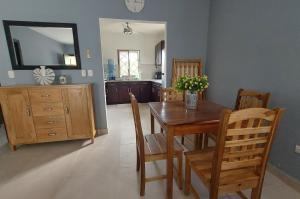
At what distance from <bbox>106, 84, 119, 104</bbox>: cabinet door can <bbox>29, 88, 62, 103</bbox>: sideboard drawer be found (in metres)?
2.85

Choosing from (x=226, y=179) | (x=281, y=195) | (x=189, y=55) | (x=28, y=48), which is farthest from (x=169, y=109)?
(x=28, y=48)

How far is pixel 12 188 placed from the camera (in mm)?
1709

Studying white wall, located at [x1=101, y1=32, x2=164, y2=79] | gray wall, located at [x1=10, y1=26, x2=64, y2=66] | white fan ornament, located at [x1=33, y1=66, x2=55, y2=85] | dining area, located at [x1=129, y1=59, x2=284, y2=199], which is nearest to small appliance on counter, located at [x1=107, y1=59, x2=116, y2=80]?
white wall, located at [x1=101, y1=32, x2=164, y2=79]

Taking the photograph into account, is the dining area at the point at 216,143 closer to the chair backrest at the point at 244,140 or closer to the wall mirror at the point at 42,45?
the chair backrest at the point at 244,140

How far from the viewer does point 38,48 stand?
2623mm

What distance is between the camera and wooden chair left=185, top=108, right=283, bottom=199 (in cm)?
99

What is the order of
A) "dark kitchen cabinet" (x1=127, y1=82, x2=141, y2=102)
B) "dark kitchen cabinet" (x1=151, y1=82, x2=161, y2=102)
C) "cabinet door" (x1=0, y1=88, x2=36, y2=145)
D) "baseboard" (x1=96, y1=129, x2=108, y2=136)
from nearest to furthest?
1. "cabinet door" (x1=0, y1=88, x2=36, y2=145)
2. "baseboard" (x1=96, y1=129, x2=108, y2=136)
3. "dark kitchen cabinet" (x1=151, y1=82, x2=161, y2=102)
4. "dark kitchen cabinet" (x1=127, y1=82, x2=141, y2=102)

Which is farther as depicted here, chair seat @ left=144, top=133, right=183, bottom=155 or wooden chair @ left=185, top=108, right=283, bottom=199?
chair seat @ left=144, top=133, right=183, bottom=155

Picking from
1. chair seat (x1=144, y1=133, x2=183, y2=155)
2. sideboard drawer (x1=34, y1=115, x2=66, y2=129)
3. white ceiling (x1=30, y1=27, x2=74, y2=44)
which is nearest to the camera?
chair seat (x1=144, y1=133, x2=183, y2=155)

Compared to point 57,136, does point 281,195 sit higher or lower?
lower

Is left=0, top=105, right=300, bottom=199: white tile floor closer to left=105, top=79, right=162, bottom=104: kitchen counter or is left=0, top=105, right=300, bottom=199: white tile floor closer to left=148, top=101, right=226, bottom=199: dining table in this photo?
left=148, top=101, right=226, bottom=199: dining table

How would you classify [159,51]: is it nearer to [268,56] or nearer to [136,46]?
[136,46]

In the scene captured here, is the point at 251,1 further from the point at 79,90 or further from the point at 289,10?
the point at 79,90

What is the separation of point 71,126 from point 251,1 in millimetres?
3139
